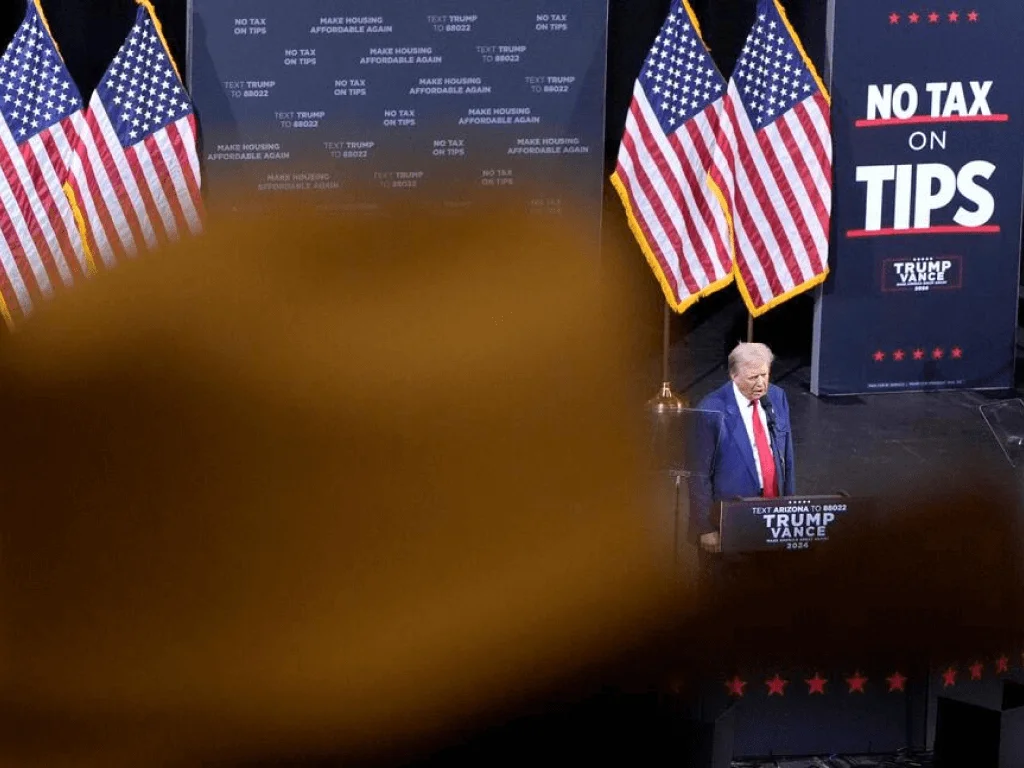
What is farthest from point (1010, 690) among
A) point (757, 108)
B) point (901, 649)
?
point (757, 108)

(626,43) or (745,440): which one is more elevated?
(626,43)

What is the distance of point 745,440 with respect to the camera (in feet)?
23.7

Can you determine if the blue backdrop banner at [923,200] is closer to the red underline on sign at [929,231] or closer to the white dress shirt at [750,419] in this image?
the red underline on sign at [929,231]

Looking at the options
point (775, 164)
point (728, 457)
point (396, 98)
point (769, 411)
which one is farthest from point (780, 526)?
point (396, 98)

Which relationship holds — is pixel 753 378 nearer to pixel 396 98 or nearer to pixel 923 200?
pixel 396 98

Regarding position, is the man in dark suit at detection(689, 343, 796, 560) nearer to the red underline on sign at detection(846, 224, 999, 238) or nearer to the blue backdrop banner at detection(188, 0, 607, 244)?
the blue backdrop banner at detection(188, 0, 607, 244)

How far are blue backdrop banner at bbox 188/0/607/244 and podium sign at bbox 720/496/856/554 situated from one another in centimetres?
521

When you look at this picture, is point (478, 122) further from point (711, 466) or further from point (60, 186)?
point (711, 466)

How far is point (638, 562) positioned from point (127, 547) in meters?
1.67

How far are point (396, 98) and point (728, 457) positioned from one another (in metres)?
4.48

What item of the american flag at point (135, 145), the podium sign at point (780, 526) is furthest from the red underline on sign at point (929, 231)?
the podium sign at point (780, 526)

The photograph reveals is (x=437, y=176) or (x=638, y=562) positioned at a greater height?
(x=437, y=176)

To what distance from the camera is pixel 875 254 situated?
38.3 feet

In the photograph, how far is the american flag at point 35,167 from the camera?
34.8ft
